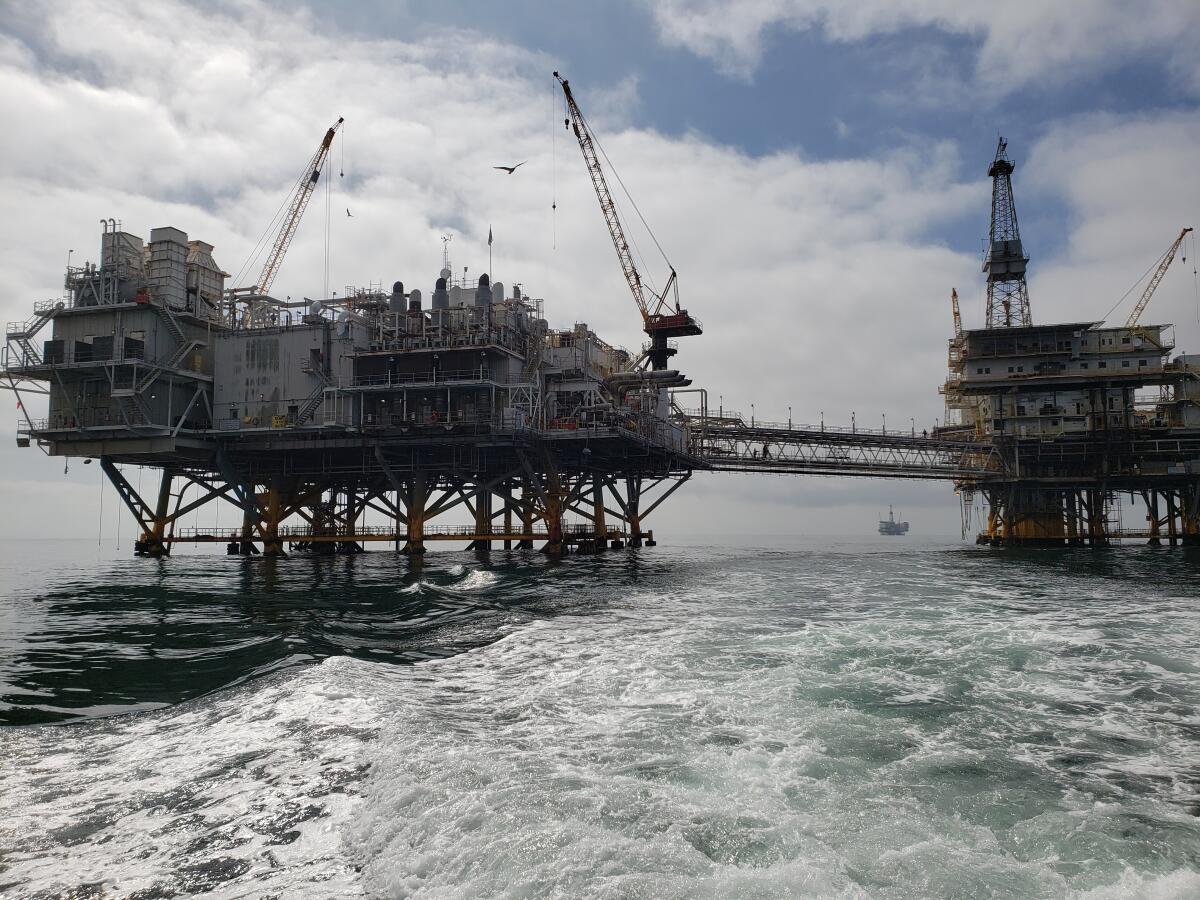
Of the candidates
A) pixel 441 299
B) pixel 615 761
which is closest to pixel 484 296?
pixel 441 299

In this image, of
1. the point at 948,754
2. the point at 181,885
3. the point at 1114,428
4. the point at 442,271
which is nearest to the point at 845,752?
the point at 948,754

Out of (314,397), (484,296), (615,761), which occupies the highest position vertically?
(484,296)

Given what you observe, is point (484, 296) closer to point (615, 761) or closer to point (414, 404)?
point (414, 404)

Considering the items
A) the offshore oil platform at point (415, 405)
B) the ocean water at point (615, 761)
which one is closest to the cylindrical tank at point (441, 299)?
the offshore oil platform at point (415, 405)

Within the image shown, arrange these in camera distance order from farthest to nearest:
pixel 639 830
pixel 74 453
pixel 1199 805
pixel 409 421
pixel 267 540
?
pixel 267 540 → pixel 74 453 → pixel 409 421 → pixel 1199 805 → pixel 639 830

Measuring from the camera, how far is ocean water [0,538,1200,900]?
274 inches

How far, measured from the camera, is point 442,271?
61.2m

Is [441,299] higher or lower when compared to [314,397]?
higher

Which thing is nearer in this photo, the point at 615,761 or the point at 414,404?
the point at 615,761

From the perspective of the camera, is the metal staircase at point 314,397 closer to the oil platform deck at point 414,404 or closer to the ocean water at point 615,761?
the oil platform deck at point 414,404

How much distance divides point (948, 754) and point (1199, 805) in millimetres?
2567

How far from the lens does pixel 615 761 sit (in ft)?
32.2

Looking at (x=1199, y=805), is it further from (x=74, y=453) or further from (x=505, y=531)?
(x=74, y=453)

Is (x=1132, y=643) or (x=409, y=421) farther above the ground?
(x=409, y=421)
